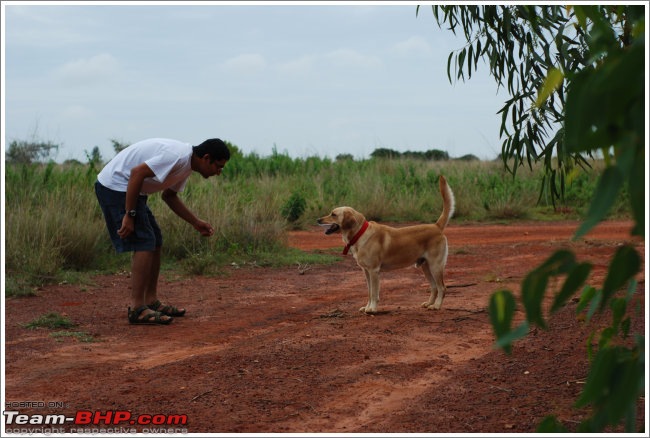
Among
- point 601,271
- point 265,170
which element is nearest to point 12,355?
point 601,271

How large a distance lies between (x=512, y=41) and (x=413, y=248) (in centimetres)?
248

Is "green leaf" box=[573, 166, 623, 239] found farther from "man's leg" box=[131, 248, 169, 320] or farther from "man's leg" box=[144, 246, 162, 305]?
"man's leg" box=[144, 246, 162, 305]

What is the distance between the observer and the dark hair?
21.9 ft

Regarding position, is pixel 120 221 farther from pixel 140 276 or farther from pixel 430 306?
pixel 430 306

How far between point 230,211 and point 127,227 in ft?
16.3

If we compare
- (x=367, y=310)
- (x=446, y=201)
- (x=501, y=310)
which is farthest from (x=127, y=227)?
(x=501, y=310)

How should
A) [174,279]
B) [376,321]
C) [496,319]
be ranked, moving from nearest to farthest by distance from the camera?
[496,319] → [376,321] → [174,279]

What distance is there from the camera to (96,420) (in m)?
4.02

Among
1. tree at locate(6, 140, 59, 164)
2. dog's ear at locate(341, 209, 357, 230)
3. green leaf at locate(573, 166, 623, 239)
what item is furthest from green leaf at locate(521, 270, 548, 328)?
tree at locate(6, 140, 59, 164)

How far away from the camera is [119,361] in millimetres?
5336

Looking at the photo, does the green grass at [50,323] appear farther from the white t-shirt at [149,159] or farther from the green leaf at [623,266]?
the green leaf at [623,266]

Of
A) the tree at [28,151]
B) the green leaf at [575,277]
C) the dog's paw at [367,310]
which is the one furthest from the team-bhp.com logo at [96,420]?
the tree at [28,151]

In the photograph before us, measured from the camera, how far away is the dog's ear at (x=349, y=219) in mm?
7039

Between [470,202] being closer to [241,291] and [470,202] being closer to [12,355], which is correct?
[241,291]
